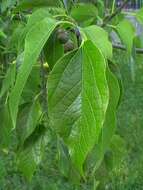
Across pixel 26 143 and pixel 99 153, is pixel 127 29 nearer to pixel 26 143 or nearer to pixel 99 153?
pixel 99 153

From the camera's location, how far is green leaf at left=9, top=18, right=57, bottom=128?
72 centimetres

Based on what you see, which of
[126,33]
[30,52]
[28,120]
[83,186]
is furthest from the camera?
[83,186]

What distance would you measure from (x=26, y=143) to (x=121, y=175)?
268cm

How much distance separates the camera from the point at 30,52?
0.73 metres

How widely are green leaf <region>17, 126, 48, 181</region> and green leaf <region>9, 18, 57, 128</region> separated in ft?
1.70

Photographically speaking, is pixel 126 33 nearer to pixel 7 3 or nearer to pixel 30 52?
pixel 30 52

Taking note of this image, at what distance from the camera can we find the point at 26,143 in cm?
130

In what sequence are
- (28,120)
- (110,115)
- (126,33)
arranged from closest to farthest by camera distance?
(110,115)
(126,33)
(28,120)

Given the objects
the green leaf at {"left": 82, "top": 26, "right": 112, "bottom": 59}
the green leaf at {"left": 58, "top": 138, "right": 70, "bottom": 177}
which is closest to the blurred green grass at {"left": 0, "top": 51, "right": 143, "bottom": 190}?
the green leaf at {"left": 58, "top": 138, "right": 70, "bottom": 177}

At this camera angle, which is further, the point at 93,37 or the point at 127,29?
the point at 127,29

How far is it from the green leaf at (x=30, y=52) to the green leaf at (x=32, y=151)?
519mm

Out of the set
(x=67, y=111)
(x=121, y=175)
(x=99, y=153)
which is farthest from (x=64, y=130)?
(x=121, y=175)

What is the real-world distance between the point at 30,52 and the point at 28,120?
1.71ft

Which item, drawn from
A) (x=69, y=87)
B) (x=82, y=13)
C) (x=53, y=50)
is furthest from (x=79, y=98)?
(x=82, y=13)
